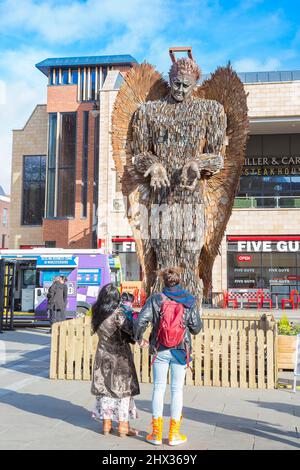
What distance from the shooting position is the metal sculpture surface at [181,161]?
Answer: 682cm

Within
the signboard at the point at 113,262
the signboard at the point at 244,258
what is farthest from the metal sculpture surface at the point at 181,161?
the signboard at the point at 244,258

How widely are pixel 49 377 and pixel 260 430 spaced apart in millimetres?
3724

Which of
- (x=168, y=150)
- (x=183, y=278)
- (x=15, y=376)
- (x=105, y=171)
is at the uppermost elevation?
(x=105, y=171)

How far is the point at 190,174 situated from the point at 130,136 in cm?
139

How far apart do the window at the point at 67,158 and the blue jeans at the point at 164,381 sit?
26096 mm

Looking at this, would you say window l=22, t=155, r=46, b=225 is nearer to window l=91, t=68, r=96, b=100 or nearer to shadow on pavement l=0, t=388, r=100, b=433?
window l=91, t=68, r=96, b=100

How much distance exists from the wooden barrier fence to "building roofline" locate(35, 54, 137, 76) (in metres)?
26.5

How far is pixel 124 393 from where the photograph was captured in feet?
15.1

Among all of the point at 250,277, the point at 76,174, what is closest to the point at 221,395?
the point at 250,277

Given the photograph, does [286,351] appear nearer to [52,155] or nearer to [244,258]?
[244,258]

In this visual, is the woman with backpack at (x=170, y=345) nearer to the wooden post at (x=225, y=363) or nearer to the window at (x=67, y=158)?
the wooden post at (x=225, y=363)

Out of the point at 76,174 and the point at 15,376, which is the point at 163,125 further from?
the point at 76,174
